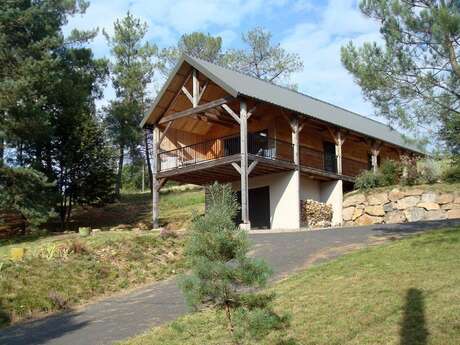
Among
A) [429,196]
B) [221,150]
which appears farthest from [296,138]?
[429,196]

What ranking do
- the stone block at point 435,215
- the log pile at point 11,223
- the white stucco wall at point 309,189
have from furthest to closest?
the log pile at point 11,223 < the white stucco wall at point 309,189 < the stone block at point 435,215

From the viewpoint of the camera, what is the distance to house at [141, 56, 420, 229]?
24375 mm

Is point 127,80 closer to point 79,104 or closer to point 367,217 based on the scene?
point 79,104

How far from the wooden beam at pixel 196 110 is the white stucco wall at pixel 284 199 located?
4.14 m

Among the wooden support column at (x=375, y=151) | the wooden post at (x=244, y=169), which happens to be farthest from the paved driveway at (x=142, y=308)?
the wooden support column at (x=375, y=151)

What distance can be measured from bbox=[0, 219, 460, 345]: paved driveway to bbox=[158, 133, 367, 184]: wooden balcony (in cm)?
681

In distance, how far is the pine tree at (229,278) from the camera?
21.7 feet

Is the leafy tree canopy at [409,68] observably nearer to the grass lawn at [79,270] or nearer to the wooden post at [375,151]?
the grass lawn at [79,270]

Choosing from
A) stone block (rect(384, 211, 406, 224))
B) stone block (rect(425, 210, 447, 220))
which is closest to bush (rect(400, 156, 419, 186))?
stone block (rect(384, 211, 406, 224))

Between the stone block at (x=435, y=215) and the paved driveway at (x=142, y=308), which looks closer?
the paved driveway at (x=142, y=308)

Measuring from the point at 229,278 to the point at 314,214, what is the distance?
19.8m

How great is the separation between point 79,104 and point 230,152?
31.6ft

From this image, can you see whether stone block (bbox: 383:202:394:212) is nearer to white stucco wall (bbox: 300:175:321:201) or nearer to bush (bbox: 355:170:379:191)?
bush (bbox: 355:170:379:191)

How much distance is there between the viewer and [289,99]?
89.5 ft
